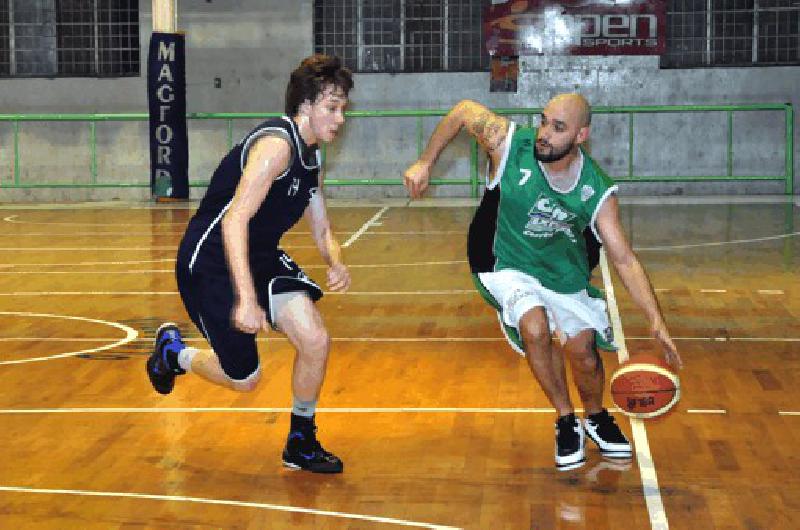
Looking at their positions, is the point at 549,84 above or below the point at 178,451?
above

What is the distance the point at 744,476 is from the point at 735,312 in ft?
16.8

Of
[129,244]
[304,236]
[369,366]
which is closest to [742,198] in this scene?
[304,236]

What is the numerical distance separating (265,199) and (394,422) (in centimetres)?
181

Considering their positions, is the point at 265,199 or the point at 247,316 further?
the point at 265,199

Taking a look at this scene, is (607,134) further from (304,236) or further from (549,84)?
(304,236)

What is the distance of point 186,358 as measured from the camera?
6980 millimetres

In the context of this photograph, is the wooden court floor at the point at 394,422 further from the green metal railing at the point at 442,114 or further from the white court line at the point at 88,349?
the green metal railing at the point at 442,114

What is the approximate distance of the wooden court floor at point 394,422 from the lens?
587 cm

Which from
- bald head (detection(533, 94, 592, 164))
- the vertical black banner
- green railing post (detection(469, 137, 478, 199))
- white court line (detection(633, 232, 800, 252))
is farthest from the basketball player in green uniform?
green railing post (detection(469, 137, 478, 199))

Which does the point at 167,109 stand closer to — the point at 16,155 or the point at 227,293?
the point at 16,155

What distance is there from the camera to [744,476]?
6.33m

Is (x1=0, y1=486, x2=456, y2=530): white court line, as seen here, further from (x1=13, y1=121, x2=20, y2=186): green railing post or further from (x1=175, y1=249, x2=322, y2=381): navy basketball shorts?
(x1=13, y1=121, x2=20, y2=186): green railing post

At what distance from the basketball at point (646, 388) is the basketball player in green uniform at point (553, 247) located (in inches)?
5.3

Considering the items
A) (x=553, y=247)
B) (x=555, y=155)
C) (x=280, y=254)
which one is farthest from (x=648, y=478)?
(x=280, y=254)
